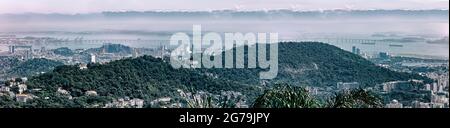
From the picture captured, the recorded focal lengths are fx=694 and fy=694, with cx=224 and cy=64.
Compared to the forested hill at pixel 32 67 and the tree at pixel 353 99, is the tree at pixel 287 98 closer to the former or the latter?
the tree at pixel 353 99

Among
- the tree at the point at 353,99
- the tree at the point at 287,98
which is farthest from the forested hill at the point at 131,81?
the tree at the point at 353,99

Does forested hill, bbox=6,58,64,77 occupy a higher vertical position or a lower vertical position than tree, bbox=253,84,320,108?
higher

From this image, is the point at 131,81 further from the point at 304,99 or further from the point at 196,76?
the point at 304,99

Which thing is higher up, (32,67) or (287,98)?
(32,67)

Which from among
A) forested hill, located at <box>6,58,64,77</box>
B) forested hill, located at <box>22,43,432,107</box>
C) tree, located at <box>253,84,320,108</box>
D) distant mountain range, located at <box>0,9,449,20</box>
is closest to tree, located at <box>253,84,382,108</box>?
tree, located at <box>253,84,320,108</box>

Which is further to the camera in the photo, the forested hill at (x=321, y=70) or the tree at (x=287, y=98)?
the forested hill at (x=321, y=70)

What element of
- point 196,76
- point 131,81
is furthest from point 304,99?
point 131,81

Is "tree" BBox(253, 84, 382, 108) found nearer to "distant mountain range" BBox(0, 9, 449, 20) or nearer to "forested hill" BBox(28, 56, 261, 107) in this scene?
"forested hill" BBox(28, 56, 261, 107)

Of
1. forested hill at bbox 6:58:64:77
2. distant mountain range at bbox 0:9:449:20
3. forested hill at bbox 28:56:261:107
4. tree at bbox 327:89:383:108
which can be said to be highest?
distant mountain range at bbox 0:9:449:20

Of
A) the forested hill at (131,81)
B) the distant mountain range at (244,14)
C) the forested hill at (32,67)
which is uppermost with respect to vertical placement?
the distant mountain range at (244,14)

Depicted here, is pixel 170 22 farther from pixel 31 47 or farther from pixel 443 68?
pixel 443 68

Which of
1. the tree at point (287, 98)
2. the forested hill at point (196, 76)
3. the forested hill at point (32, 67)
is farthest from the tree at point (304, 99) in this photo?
the forested hill at point (32, 67)

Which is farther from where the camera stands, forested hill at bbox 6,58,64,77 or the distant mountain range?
forested hill at bbox 6,58,64,77

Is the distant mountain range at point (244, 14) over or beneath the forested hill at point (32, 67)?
over
